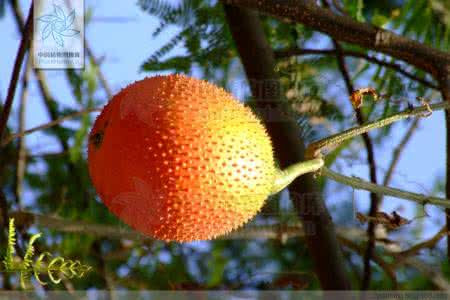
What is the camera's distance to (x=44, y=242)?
3.25ft

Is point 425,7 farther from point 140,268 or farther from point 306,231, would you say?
point 140,268

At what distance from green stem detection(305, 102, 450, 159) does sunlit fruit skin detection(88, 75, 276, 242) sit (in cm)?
4

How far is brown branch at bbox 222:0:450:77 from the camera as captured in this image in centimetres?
66

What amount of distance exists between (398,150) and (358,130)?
16.5 inches

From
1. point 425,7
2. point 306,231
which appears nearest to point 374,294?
point 306,231

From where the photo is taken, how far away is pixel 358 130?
0.58 meters

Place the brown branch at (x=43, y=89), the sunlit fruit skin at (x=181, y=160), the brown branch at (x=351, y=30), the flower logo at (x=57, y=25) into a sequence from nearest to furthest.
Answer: the sunlit fruit skin at (x=181, y=160)
the brown branch at (x=351, y=30)
the flower logo at (x=57, y=25)
the brown branch at (x=43, y=89)

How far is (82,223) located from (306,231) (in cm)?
30

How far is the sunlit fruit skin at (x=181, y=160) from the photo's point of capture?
0.55m

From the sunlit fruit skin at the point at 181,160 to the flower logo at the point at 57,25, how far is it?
0.92ft

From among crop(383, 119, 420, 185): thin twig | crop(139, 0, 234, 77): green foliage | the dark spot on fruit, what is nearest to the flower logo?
crop(139, 0, 234, 77): green foliage

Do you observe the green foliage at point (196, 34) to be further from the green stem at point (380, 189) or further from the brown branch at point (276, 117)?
the green stem at point (380, 189)

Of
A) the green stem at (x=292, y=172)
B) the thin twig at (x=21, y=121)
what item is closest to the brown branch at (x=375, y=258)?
the green stem at (x=292, y=172)

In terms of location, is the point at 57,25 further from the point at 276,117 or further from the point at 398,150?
the point at 398,150
